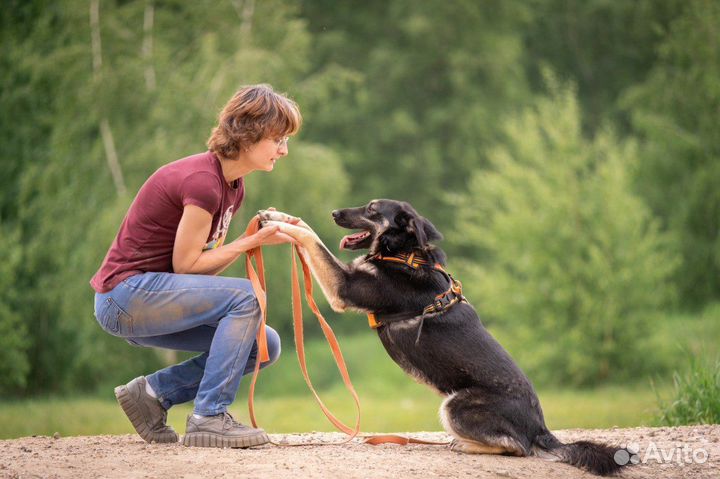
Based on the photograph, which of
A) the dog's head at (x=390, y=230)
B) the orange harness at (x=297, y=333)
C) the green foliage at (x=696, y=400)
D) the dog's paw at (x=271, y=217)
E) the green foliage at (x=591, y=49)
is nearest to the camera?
the orange harness at (x=297, y=333)

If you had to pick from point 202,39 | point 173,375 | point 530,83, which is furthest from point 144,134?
point 530,83

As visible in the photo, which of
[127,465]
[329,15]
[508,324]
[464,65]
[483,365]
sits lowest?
[127,465]

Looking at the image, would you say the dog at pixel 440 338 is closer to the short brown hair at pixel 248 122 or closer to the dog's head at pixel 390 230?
the dog's head at pixel 390 230

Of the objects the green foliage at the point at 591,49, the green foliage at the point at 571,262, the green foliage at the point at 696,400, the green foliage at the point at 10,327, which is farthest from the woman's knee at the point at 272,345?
the green foliage at the point at 591,49

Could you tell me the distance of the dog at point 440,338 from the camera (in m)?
4.63

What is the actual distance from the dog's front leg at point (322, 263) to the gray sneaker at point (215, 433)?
0.94 m

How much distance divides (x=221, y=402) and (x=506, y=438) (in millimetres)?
1636

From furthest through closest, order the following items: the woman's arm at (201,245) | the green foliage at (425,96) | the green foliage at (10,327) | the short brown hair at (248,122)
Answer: the green foliage at (425,96), the green foliage at (10,327), the short brown hair at (248,122), the woman's arm at (201,245)

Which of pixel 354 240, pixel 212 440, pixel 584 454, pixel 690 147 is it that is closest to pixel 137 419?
pixel 212 440

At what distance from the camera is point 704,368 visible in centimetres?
679

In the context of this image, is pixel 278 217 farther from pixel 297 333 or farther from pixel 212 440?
pixel 212 440

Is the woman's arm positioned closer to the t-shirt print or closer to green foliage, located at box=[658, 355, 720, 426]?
the t-shirt print

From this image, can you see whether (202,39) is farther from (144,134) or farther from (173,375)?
(173,375)

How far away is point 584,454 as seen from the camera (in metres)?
4.57
